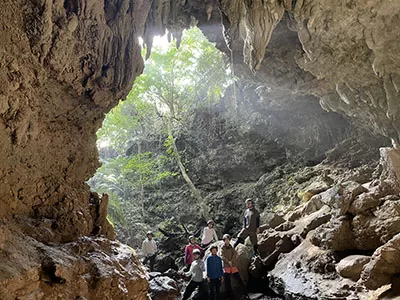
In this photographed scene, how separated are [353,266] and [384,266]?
45.0 inches

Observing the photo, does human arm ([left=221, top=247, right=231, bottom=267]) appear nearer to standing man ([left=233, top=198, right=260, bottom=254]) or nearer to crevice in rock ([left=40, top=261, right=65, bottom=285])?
standing man ([left=233, top=198, right=260, bottom=254])

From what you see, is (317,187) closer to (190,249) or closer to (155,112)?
(190,249)

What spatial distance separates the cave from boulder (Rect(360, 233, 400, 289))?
0.06ft

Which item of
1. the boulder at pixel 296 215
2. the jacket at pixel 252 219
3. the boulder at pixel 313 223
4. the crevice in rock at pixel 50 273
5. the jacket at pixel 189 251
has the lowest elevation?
the crevice in rock at pixel 50 273

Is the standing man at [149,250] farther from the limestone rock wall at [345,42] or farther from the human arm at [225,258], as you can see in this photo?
the limestone rock wall at [345,42]

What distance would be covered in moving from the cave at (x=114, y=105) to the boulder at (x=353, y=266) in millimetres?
156

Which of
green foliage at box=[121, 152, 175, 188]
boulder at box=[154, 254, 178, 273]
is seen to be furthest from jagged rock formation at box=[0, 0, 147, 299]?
green foliage at box=[121, 152, 175, 188]

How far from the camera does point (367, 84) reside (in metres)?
9.27

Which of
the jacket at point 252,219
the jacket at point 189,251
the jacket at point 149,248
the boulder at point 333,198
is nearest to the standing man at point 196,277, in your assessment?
the jacket at point 189,251

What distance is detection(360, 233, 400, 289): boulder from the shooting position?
18.0ft

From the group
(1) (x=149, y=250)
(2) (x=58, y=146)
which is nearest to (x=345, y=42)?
(2) (x=58, y=146)

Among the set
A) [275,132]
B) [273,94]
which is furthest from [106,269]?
[275,132]

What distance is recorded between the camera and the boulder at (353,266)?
6586 mm

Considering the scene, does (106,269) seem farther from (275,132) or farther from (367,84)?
(275,132)
